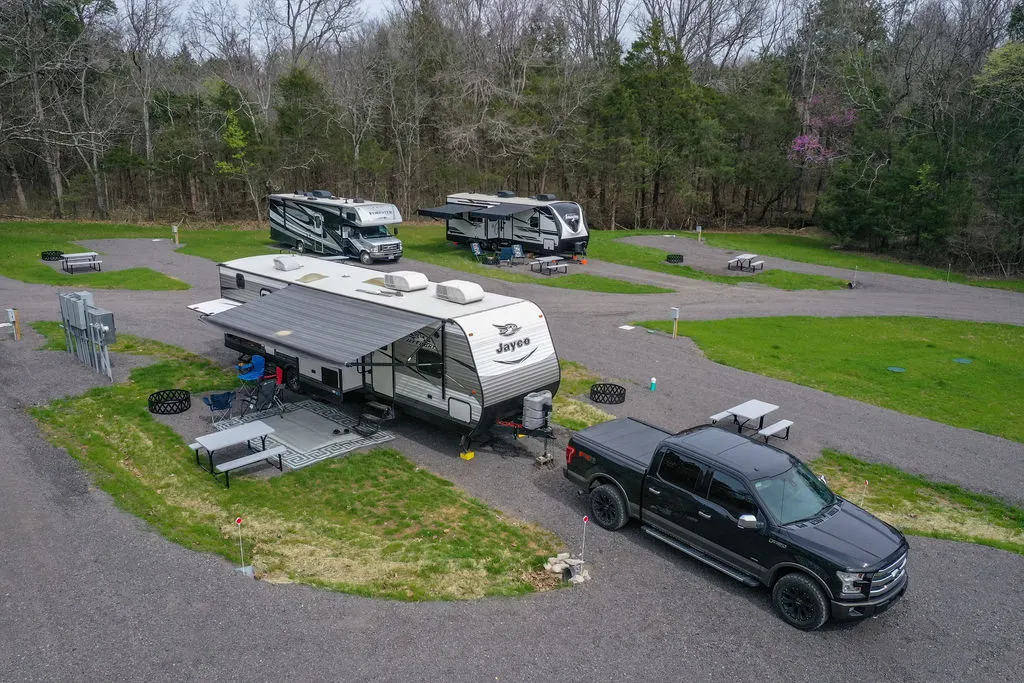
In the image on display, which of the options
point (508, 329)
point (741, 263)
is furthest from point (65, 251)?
point (741, 263)

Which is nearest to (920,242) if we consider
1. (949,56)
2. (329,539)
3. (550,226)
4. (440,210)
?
(949,56)

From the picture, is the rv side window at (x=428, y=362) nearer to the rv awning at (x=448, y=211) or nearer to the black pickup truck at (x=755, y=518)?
the black pickup truck at (x=755, y=518)

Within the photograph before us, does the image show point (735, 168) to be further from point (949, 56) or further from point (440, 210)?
point (440, 210)

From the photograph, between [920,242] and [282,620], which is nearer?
[282,620]

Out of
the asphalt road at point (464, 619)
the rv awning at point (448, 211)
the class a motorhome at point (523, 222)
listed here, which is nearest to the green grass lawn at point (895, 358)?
the asphalt road at point (464, 619)

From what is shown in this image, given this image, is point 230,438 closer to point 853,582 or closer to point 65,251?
point 853,582
